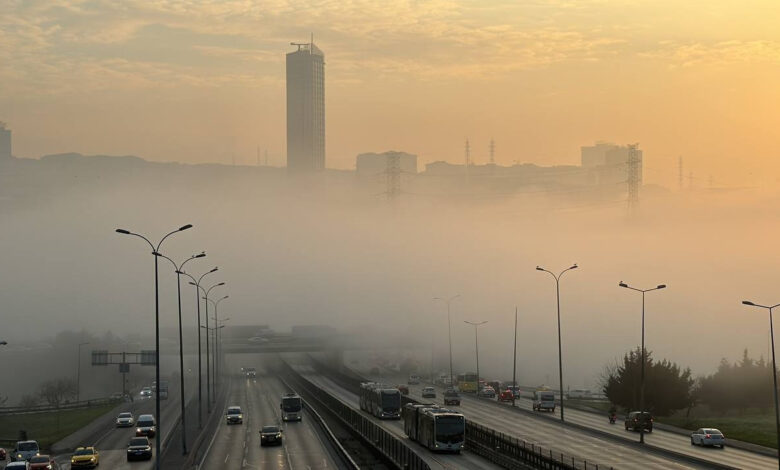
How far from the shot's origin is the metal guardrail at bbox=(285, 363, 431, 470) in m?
58.9

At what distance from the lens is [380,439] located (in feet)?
253

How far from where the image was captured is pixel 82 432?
4668 inches

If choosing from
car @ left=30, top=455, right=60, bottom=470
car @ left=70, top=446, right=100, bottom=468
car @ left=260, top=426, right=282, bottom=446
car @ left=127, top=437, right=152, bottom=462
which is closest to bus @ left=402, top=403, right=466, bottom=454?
car @ left=260, top=426, right=282, bottom=446

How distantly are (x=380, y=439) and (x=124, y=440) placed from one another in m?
36.3

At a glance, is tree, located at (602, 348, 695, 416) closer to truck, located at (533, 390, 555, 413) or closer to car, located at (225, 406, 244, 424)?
truck, located at (533, 390, 555, 413)

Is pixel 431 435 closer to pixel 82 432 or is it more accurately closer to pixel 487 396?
pixel 82 432

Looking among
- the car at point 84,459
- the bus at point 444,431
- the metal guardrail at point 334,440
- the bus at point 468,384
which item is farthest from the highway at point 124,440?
the bus at point 468,384

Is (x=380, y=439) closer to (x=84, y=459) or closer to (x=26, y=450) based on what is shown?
→ (x=84, y=459)

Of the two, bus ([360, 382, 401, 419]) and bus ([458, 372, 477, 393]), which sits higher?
bus ([360, 382, 401, 419])

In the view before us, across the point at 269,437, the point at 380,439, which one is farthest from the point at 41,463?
the point at 380,439

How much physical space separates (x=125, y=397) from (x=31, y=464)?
107 meters

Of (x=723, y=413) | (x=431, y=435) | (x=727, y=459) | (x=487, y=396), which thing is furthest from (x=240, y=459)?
(x=723, y=413)

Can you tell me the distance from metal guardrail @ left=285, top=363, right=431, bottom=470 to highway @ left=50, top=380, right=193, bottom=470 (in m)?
14.4

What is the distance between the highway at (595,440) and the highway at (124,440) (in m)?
29.1
